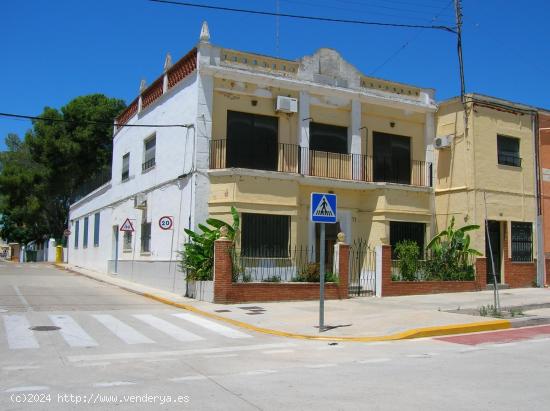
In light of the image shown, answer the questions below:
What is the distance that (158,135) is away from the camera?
918 inches

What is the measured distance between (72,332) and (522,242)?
18.0 metres

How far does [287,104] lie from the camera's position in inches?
807

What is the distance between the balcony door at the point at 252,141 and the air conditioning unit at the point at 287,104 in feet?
2.16

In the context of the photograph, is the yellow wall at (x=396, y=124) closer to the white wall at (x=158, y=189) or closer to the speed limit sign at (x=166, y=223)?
the white wall at (x=158, y=189)

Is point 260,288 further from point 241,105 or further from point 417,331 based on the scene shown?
point 241,105

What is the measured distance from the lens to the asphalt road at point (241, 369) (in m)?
6.60

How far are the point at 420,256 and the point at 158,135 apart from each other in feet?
37.5

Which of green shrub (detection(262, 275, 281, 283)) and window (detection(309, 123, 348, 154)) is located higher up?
window (detection(309, 123, 348, 154))

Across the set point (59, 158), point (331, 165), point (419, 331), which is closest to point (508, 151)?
point (331, 165)

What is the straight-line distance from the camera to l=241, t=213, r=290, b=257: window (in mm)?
19359

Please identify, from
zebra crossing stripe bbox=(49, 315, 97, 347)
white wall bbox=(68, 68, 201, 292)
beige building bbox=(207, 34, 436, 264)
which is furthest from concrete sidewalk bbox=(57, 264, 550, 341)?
zebra crossing stripe bbox=(49, 315, 97, 347)

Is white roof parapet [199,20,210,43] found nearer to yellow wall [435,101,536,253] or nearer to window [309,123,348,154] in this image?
window [309,123,348,154]

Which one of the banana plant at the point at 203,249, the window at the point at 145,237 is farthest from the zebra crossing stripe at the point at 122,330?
the window at the point at 145,237

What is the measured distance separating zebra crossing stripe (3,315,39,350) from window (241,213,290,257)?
7718mm
